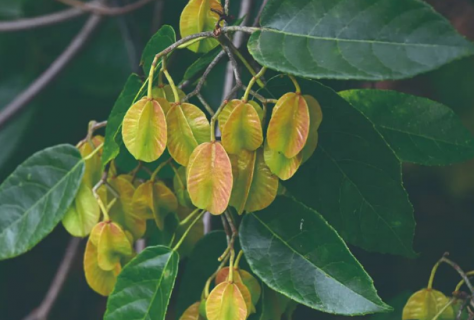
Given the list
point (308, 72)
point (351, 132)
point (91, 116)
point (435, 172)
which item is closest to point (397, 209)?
point (351, 132)

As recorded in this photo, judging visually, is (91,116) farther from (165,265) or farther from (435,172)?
(165,265)

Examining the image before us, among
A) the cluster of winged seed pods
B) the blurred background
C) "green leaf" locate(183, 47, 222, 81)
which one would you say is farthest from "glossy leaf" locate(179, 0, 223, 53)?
the blurred background

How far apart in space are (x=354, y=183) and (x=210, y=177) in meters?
0.14

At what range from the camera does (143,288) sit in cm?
64

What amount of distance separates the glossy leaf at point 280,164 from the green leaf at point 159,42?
0.50ft

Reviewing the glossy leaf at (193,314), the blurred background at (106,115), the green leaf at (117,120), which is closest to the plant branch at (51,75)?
the blurred background at (106,115)

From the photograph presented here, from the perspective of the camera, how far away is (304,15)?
21.7 inches

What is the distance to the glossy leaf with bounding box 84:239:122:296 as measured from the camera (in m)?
0.70

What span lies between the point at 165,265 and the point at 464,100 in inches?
35.2

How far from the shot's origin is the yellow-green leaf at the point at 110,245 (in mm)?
671

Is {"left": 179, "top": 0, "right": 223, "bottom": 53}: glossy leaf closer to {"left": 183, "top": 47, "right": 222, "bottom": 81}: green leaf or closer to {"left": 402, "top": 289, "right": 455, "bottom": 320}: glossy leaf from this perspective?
{"left": 183, "top": 47, "right": 222, "bottom": 81}: green leaf

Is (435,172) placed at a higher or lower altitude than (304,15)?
lower

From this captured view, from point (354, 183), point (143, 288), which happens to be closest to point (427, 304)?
point (354, 183)

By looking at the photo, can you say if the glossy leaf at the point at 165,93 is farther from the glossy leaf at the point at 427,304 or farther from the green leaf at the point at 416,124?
the glossy leaf at the point at 427,304
